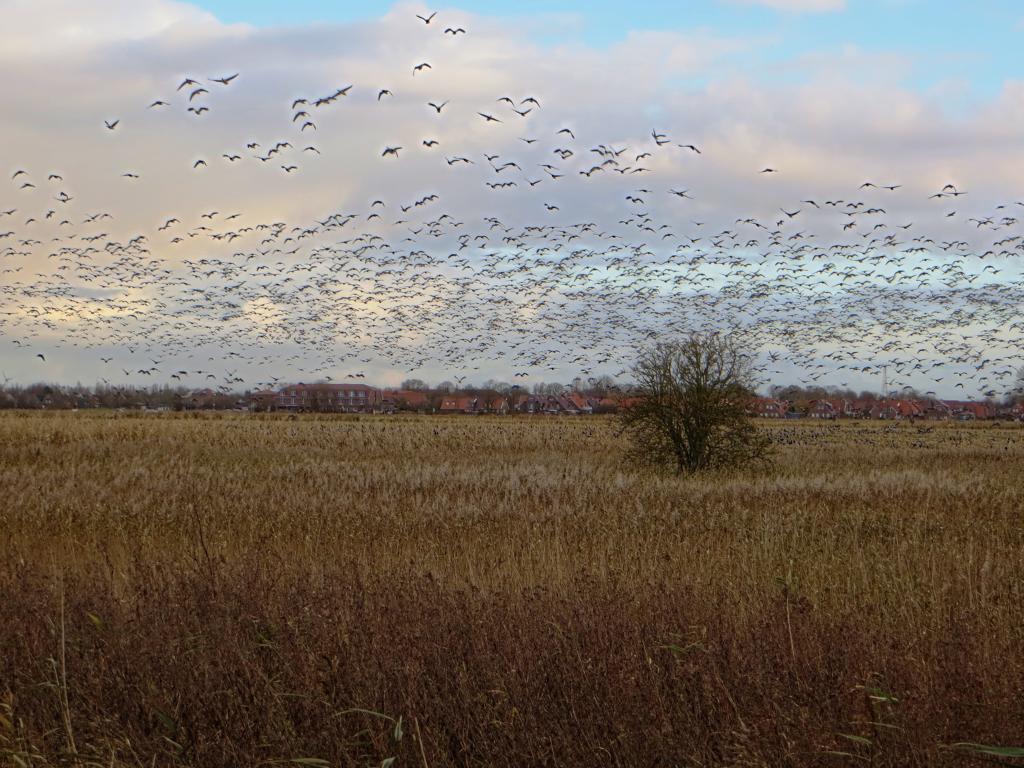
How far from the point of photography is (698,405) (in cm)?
2212

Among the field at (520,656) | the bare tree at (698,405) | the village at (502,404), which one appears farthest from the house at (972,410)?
the field at (520,656)

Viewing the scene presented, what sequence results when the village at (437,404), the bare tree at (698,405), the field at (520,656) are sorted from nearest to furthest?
the field at (520,656), the bare tree at (698,405), the village at (437,404)

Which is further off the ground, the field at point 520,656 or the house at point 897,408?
the house at point 897,408

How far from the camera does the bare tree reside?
874 inches

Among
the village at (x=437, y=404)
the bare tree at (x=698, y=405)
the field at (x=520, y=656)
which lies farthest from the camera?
the village at (x=437, y=404)

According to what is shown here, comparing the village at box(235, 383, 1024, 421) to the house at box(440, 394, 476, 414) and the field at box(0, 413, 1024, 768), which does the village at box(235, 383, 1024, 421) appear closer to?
the house at box(440, 394, 476, 414)

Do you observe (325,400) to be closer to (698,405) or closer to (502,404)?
(502,404)

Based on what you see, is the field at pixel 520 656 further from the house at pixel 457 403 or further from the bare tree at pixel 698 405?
the house at pixel 457 403

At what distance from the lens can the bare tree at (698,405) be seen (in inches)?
874

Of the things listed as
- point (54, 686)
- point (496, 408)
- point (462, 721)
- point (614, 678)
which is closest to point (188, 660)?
point (54, 686)

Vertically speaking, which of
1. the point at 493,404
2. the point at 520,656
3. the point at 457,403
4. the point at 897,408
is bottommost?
the point at 520,656

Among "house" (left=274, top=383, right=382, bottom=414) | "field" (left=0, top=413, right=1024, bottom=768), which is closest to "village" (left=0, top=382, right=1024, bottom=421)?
"house" (left=274, top=383, right=382, bottom=414)

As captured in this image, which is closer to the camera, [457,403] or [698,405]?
[698,405]

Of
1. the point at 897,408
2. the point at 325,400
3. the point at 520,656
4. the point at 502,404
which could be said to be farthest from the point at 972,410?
the point at 520,656
